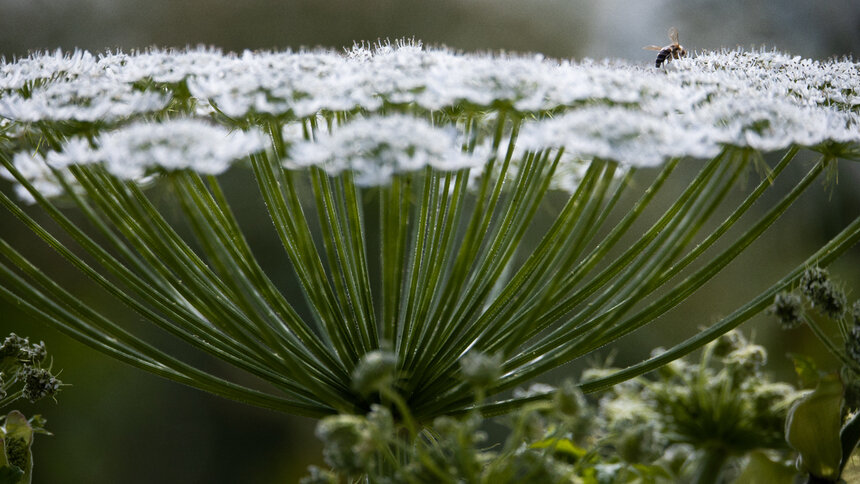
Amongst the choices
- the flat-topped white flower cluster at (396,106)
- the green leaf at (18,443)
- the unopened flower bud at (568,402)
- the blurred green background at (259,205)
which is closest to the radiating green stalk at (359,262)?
Result: the flat-topped white flower cluster at (396,106)

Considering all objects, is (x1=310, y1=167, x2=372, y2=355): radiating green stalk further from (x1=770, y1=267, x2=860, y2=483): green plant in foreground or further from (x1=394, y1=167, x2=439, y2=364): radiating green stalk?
(x1=770, y1=267, x2=860, y2=483): green plant in foreground

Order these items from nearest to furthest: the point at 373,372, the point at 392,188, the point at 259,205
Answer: the point at 373,372 → the point at 392,188 → the point at 259,205

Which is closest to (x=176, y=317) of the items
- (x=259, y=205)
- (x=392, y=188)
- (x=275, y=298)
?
(x=275, y=298)

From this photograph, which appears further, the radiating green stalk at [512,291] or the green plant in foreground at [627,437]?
the radiating green stalk at [512,291]

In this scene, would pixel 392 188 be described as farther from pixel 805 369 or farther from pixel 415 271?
pixel 805 369

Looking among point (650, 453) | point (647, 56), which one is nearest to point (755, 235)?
point (650, 453)

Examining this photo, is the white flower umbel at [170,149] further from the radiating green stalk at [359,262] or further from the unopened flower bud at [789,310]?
the unopened flower bud at [789,310]

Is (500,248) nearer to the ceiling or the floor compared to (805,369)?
nearer to the ceiling
